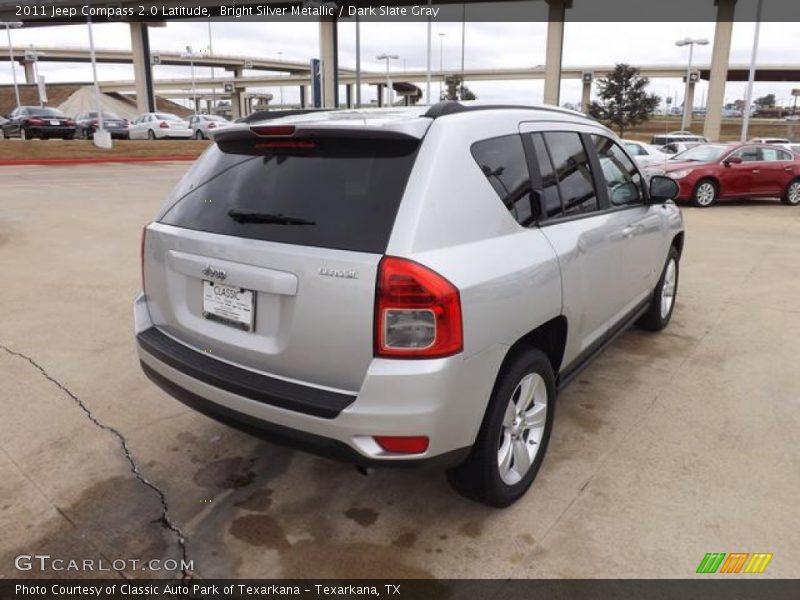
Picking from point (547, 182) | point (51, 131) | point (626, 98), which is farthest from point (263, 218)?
point (626, 98)

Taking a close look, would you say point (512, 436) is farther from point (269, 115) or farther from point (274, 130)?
point (269, 115)

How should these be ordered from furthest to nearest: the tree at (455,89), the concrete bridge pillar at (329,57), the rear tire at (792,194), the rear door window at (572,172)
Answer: the tree at (455,89) < the concrete bridge pillar at (329,57) < the rear tire at (792,194) < the rear door window at (572,172)

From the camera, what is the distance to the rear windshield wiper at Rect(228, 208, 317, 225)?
8.59 ft

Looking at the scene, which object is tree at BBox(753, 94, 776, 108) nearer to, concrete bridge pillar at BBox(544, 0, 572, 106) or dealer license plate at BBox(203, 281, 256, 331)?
concrete bridge pillar at BBox(544, 0, 572, 106)

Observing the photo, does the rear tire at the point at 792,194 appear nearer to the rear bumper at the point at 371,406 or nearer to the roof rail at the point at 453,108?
the roof rail at the point at 453,108

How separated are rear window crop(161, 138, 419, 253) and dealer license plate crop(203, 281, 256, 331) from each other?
9.4 inches

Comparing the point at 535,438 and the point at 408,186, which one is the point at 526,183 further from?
the point at 535,438

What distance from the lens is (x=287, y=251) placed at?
2.54 m

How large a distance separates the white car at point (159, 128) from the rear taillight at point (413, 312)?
36384 millimetres

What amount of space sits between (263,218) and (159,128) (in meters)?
36.4

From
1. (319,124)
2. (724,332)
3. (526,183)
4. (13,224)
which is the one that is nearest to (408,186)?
(319,124)

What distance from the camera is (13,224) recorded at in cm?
1015

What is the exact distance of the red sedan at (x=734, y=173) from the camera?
591 inches

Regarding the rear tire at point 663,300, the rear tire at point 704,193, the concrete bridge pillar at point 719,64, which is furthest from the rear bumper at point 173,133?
the rear tire at point 663,300
